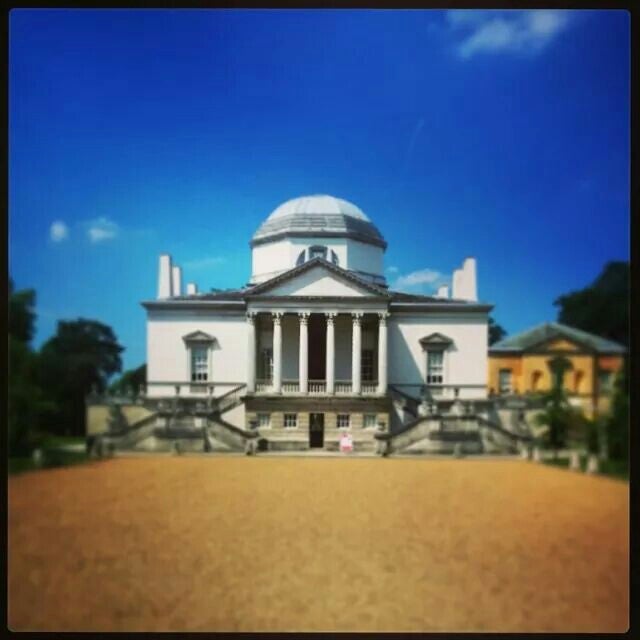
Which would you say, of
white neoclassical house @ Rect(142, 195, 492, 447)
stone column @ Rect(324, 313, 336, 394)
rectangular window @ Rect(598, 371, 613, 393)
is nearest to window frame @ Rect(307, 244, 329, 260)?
white neoclassical house @ Rect(142, 195, 492, 447)

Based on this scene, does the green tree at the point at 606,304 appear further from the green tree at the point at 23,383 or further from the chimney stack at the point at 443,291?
the green tree at the point at 23,383

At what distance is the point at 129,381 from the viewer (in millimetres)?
4566

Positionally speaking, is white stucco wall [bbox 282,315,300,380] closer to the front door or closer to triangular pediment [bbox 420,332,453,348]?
the front door

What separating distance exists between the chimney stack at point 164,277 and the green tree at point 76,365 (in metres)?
0.51

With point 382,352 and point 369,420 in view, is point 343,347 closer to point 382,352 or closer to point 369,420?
point 382,352

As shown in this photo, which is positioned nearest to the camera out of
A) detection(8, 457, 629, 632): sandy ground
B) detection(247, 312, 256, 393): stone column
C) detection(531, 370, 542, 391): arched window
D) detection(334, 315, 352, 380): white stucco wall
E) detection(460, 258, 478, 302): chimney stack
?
detection(8, 457, 629, 632): sandy ground

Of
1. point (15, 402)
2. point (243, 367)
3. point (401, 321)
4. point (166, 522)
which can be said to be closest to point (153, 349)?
point (243, 367)

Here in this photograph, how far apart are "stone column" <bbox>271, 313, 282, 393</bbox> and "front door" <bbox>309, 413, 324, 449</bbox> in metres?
0.42

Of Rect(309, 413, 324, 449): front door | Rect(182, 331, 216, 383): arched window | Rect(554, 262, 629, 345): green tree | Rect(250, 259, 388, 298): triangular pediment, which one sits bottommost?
Rect(309, 413, 324, 449): front door

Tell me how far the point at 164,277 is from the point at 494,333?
112 inches

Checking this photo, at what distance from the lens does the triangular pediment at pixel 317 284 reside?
4910 mm

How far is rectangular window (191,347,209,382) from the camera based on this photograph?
479 centimetres

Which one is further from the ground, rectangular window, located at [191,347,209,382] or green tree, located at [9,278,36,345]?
green tree, located at [9,278,36,345]

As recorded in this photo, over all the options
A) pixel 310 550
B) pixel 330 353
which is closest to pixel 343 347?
pixel 330 353
